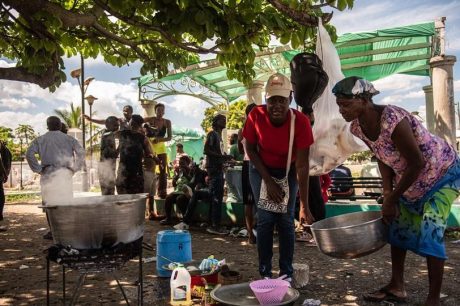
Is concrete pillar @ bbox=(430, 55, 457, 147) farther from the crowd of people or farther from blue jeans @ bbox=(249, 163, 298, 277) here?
blue jeans @ bbox=(249, 163, 298, 277)

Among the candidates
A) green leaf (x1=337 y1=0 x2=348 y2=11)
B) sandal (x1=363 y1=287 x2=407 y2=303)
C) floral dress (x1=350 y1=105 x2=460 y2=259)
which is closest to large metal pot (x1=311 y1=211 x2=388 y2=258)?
floral dress (x1=350 y1=105 x2=460 y2=259)

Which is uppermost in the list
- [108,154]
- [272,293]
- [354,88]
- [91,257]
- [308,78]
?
[308,78]

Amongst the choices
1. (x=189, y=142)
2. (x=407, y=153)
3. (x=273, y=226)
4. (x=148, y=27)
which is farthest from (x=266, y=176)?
(x=189, y=142)

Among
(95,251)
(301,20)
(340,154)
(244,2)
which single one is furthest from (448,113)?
(95,251)

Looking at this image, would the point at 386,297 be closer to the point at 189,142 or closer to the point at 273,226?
the point at 273,226

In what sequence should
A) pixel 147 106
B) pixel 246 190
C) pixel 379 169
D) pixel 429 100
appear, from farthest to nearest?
1. pixel 147 106
2. pixel 429 100
3. pixel 246 190
4. pixel 379 169

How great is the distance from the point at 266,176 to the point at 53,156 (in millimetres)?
4004

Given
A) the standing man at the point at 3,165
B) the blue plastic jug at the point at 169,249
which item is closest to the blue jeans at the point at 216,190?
the blue plastic jug at the point at 169,249

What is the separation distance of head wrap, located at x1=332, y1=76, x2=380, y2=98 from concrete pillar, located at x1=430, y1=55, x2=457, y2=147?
5.40 metres

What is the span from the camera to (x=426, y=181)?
3041 millimetres

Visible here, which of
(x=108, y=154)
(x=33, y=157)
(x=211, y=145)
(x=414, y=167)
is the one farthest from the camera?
(x=108, y=154)

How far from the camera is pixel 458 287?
380cm

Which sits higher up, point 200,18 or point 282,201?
point 200,18

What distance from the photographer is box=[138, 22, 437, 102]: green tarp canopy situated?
859 centimetres
